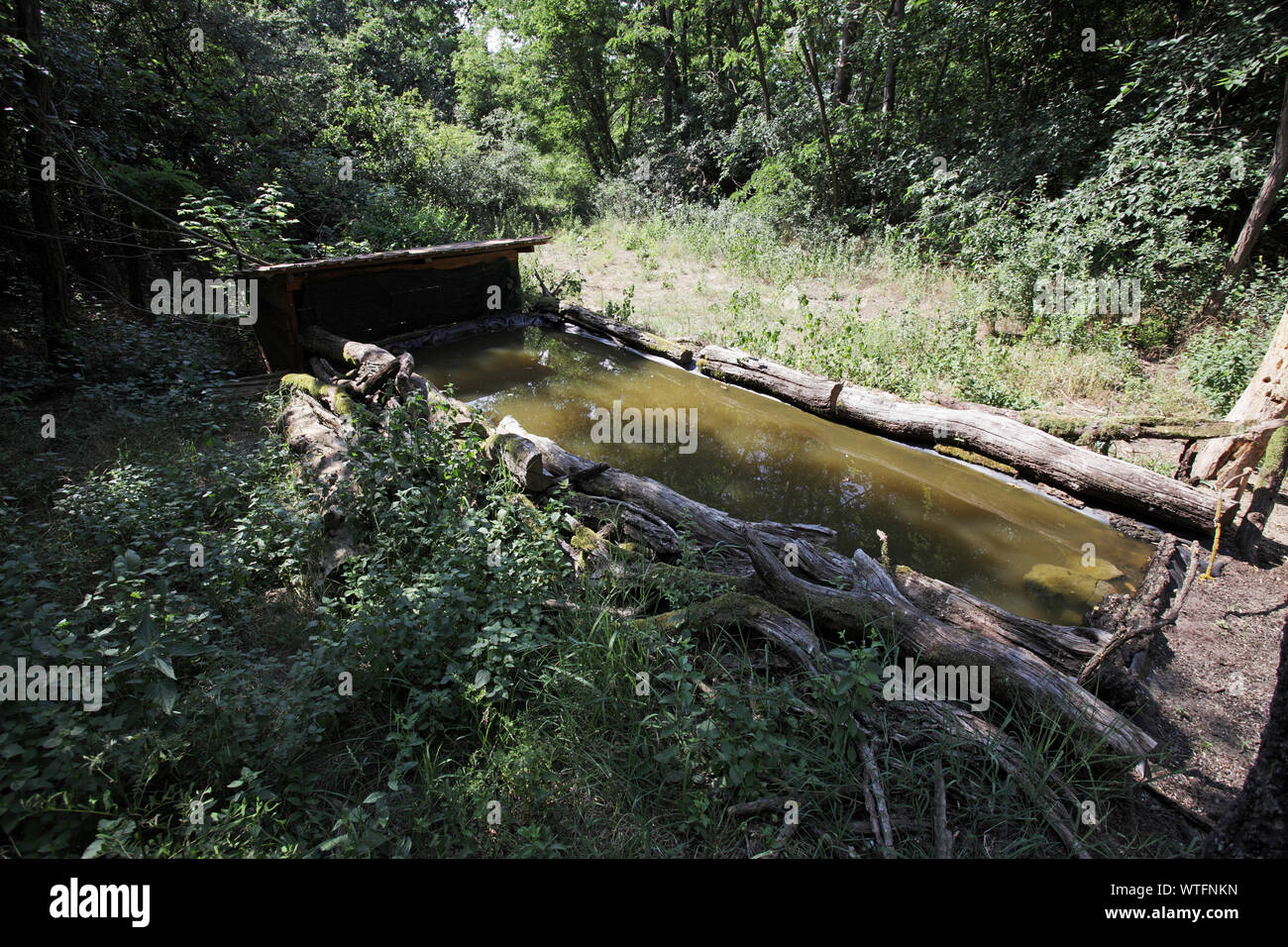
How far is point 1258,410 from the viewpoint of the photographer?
5.38 meters

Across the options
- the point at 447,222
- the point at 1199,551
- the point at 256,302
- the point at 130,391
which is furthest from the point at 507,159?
the point at 1199,551

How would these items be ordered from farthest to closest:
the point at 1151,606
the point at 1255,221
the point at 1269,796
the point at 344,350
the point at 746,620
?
the point at 1255,221 < the point at 344,350 < the point at 1151,606 < the point at 746,620 < the point at 1269,796

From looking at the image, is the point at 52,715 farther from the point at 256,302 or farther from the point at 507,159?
the point at 507,159

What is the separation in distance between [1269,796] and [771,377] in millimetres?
7011

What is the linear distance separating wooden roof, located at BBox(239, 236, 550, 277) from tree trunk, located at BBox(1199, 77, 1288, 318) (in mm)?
9901

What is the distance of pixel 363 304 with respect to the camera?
30.4 feet

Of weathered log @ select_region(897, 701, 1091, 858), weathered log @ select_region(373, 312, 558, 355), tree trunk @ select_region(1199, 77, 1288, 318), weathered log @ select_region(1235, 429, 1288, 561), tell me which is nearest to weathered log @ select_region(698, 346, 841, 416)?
weathered log @ select_region(1235, 429, 1288, 561)

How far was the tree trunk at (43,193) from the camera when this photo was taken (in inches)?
221

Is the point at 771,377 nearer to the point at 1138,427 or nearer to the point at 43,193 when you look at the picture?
the point at 1138,427

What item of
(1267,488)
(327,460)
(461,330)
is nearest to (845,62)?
(461,330)

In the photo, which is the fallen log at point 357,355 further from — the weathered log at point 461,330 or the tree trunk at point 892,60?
the tree trunk at point 892,60

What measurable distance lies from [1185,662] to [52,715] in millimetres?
5540

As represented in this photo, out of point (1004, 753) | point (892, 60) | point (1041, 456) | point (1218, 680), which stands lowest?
point (1218, 680)
